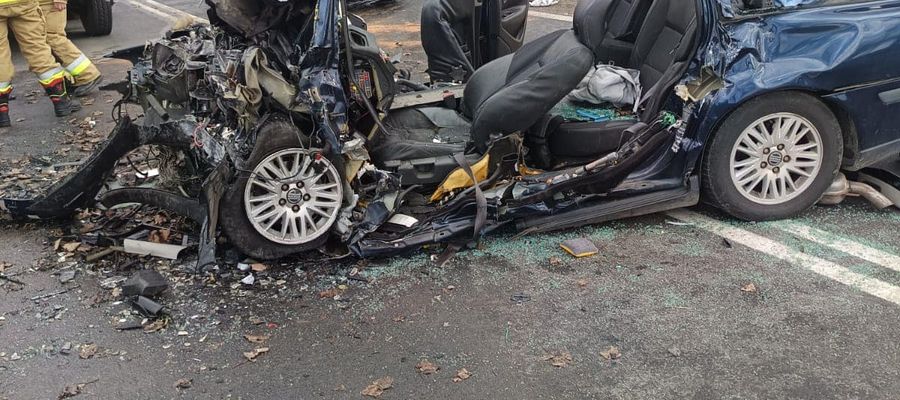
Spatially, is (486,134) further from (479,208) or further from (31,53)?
(31,53)

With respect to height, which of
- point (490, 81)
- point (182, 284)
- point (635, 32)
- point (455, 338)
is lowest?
point (182, 284)

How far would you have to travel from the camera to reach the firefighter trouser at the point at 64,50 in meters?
7.17

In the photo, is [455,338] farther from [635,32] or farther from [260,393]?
[635,32]

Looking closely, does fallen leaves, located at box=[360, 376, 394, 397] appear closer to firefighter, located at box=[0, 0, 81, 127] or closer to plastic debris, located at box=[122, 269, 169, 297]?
plastic debris, located at box=[122, 269, 169, 297]

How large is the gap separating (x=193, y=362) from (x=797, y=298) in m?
2.92

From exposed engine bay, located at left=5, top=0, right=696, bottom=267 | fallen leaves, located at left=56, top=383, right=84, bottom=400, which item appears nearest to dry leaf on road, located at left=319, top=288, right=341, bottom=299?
exposed engine bay, located at left=5, top=0, right=696, bottom=267

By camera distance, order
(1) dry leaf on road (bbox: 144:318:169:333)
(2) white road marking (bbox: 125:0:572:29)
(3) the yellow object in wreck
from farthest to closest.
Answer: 1. (2) white road marking (bbox: 125:0:572:29)
2. (3) the yellow object in wreck
3. (1) dry leaf on road (bbox: 144:318:169:333)

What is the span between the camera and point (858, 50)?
13.6 ft

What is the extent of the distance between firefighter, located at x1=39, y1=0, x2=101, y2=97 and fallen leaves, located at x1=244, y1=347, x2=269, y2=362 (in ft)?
17.0

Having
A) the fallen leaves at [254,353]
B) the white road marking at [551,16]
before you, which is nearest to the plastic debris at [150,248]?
the fallen leaves at [254,353]

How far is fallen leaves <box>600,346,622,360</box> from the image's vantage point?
3.35 m

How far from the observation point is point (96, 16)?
9.66 meters

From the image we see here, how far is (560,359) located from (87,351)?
219 cm

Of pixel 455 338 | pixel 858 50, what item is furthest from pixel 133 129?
pixel 858 50
